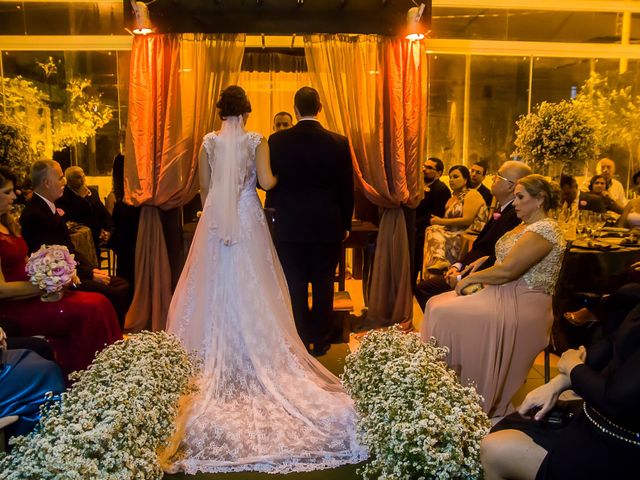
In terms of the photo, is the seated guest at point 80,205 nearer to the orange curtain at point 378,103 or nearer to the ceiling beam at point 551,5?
the orange curtain at point 378,103

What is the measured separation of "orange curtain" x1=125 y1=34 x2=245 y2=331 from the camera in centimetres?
489

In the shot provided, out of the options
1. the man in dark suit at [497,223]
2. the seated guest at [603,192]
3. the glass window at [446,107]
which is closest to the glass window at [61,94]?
the glass window at [446,107]

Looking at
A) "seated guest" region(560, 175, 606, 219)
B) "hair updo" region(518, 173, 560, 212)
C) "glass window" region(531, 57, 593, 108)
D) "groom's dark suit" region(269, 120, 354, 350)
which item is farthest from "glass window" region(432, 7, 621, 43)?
"hair updo" region(518, 173, 560, 212)

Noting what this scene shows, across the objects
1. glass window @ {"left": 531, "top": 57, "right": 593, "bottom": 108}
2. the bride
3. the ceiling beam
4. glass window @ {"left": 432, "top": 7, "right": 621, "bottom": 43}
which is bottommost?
the bride

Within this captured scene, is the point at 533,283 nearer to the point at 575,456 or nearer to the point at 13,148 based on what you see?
the point at 575,456

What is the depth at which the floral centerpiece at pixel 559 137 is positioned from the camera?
482 centimetres

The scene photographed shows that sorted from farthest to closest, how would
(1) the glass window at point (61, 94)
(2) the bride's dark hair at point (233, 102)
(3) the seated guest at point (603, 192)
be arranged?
(1) the glass window at point (61, 94) < (3) the seated guest at point (603, 192) < (2) the bride's dark hair at point (233, 102)

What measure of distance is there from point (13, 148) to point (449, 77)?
5.38 metres

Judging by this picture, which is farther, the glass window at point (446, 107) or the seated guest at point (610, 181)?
the glass window at point (446, 107)

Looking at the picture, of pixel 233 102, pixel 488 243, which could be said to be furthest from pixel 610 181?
pixel 233 102

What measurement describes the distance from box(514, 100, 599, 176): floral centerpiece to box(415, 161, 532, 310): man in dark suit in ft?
3.85

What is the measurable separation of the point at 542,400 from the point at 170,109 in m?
3.80

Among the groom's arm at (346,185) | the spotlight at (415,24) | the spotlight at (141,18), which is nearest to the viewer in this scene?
the groom's arm at (346,185)

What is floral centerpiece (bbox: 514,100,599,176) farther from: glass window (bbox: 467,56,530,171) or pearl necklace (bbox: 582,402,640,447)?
pearl necklace (bbox: 582,402,640,447)
